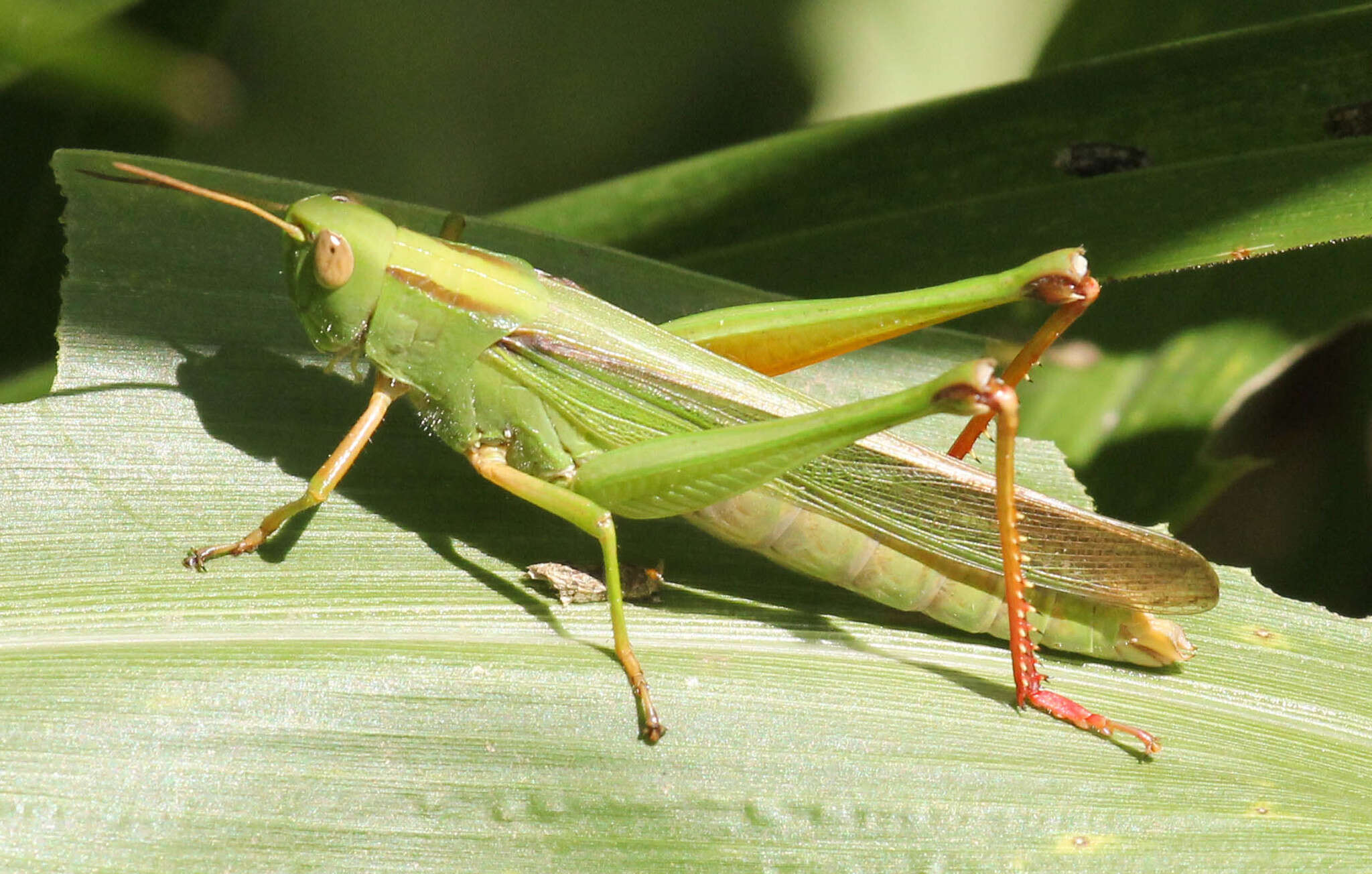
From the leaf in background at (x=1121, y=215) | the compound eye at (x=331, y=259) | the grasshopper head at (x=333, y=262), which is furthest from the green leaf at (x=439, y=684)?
the leaf in background at (x=1121, y=215)

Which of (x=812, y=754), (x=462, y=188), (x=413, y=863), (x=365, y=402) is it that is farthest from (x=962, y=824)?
(x=462, y=188)

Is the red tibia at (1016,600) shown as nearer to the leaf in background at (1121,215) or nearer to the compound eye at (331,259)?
the leaf in background at (1121,215)

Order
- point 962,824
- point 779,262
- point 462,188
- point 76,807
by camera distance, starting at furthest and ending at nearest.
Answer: point 462,188 < point 779,262 < point 962,824 < point 76,807

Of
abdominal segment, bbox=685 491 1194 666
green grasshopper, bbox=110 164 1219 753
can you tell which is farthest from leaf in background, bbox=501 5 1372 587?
abdominal segment, bbox=685 491 1194 666

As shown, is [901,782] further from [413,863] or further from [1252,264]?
[1252,264]

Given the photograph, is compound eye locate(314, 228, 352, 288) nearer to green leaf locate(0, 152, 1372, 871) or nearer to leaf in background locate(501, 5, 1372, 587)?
green leaf locate(0, 152, 1372, 871)

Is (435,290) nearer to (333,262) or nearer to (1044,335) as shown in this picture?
(333,262)

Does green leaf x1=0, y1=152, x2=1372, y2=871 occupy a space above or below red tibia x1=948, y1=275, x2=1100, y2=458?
below
